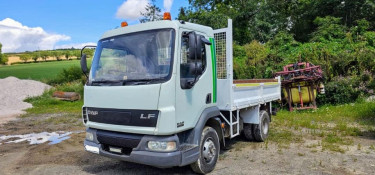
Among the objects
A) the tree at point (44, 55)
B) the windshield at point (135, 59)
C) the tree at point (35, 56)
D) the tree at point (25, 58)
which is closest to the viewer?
the windshield at point (135, 59)

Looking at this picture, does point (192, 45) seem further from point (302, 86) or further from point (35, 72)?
point (35, 72)

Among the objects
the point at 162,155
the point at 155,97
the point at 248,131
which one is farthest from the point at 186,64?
the point at 248,131

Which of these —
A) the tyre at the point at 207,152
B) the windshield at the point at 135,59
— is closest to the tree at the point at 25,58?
the windshield at the point at 135,59

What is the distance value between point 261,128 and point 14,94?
17.6m

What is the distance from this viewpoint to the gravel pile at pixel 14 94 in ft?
45.4

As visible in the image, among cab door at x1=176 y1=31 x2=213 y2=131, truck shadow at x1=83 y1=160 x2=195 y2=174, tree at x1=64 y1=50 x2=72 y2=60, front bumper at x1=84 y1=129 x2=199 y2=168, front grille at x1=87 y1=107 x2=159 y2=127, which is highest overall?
tree at x1=64 y1=50 x2=72 y2=60

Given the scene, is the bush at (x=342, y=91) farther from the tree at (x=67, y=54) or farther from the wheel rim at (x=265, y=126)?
the tree at (x=67, y=54)

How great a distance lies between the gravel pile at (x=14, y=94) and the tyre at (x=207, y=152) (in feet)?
33.4

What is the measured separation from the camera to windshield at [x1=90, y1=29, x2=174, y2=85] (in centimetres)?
404

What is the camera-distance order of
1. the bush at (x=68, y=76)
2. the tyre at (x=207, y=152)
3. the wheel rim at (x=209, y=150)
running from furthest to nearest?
the bush at (x=68, y=76) < the wheel rim at (x=209, y=150) < the tyre at (x=207, y=152)

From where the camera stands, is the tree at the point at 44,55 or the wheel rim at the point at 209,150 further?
the tree at the point at 44,55

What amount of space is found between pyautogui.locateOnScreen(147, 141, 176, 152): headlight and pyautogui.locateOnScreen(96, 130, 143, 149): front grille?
0.20 m

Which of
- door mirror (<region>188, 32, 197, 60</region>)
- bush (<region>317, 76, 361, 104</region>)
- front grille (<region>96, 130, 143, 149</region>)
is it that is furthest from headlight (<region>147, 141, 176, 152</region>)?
bush (<region>317, 76, 361, 104</region>)

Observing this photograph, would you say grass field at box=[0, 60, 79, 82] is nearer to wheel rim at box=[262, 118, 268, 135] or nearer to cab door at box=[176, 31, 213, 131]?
wheel rim at box=[262, 118, 268, 135]
